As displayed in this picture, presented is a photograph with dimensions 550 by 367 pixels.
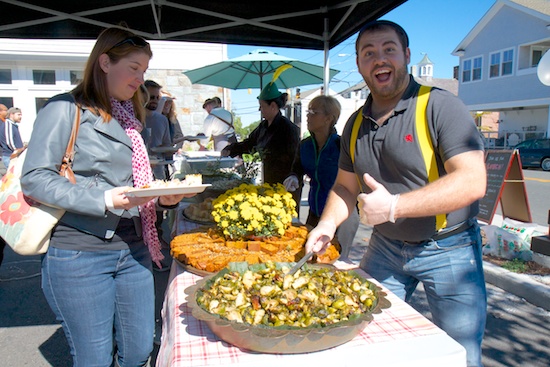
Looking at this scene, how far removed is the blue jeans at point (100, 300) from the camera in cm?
169

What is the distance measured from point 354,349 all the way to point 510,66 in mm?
28560

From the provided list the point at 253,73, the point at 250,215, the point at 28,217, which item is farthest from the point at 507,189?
the point at 28,217

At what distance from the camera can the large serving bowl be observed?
3.94 ft

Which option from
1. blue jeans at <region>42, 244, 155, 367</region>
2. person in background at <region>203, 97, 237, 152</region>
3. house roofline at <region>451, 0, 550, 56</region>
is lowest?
blue jeans at <region>42, 244, 155, 367</region>

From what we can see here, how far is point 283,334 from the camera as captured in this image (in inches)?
47.0

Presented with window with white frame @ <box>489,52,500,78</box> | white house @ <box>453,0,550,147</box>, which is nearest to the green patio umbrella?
white house @ <box>453,0,550,147</box>

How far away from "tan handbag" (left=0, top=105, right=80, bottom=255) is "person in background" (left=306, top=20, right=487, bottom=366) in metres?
1.03

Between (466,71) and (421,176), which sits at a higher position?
(466,71)

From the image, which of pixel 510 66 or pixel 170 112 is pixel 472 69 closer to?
pixel 510 66

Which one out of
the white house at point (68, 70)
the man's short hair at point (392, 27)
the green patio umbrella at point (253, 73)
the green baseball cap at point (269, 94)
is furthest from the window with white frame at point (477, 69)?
the man's short hair at point (392, 27)

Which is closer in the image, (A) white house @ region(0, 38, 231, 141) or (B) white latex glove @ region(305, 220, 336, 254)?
(B) white latex glove @ region(305, 220, 336, 254)

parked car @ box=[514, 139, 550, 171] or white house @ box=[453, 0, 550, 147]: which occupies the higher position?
white house @ box=[453, 0, 550, 147]

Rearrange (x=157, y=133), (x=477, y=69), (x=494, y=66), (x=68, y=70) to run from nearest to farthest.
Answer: (x=157, y=133), (x=68, y=70), (x=494, y=66), (x=477, y=69)

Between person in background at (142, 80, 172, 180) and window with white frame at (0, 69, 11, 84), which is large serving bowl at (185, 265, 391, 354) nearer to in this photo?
person in background at (142, 80, 172, 180)
